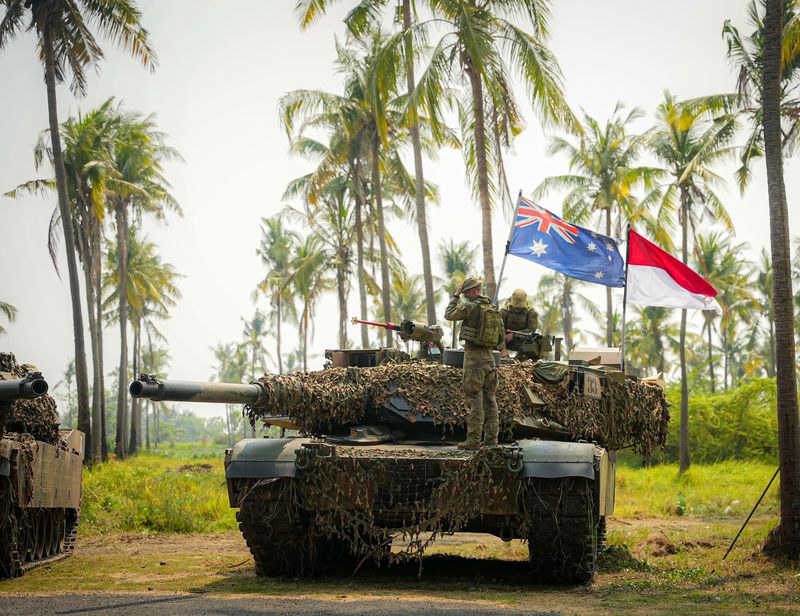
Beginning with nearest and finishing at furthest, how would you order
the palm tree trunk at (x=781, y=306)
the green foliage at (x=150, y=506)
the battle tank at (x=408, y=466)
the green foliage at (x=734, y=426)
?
1. the battle tank at (x=408, y=466)
2. the palm tree trunk at (x=781, y=306)
3. the green foliage at (x=150, y=506)
4. the green foliage at (x=734, y=426)

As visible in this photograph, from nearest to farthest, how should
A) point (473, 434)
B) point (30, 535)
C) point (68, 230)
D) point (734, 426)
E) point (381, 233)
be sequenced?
point (473, 434) → point (30, 535) → point (68, 230) → point (381, 233) → point (734, 426)

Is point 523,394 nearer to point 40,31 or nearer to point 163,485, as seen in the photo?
point 163,485

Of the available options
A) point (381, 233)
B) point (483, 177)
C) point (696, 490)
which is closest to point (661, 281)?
point (483, 177)

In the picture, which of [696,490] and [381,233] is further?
[381,233]

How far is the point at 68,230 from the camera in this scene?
2080 cm

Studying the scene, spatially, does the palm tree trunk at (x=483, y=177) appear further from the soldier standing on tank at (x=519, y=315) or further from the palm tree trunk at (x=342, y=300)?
the palm tree trunk at (x=342, y=300)

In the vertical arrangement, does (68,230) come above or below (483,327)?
above

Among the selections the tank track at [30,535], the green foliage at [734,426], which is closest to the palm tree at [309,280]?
the green foliage at [734,426]

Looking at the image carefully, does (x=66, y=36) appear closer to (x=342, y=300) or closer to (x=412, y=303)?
(x=342, y=300)

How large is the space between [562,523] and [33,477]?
5.12m

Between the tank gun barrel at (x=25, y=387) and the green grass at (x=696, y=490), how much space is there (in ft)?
39.2

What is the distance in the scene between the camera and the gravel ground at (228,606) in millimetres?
7113

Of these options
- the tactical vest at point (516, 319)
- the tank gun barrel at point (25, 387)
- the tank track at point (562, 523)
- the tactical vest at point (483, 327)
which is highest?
the tactical vest at point (516, 319)

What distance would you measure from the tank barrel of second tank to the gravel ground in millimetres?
1482
